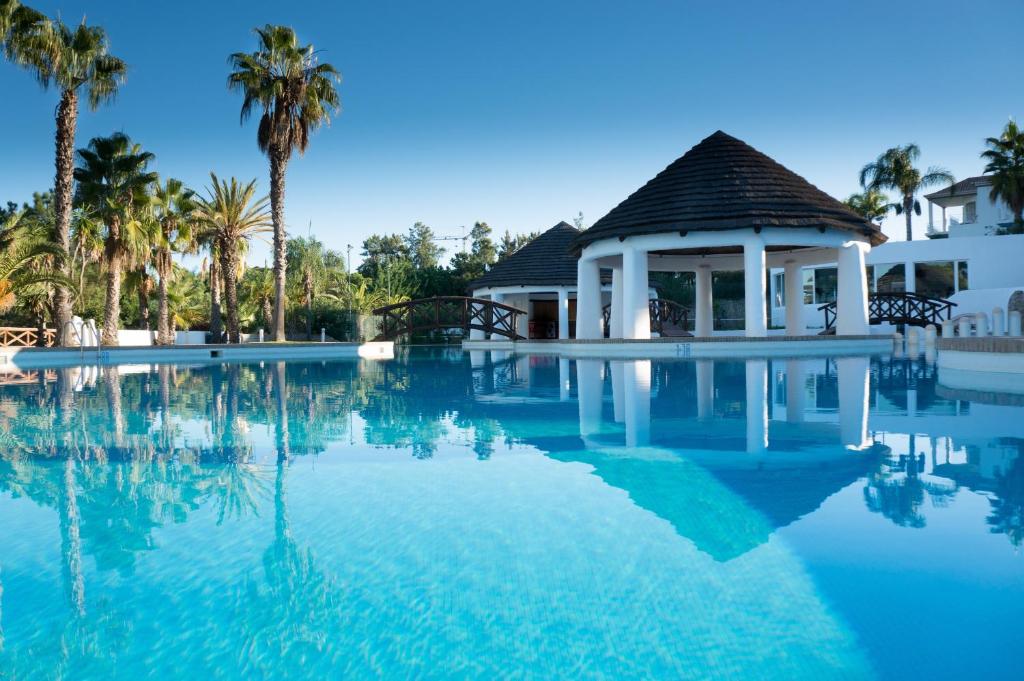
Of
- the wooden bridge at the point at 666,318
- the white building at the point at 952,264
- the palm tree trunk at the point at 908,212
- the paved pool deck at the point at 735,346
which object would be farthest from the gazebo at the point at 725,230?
the palm tree trunk at the point at 908,212

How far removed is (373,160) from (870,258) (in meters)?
25.9

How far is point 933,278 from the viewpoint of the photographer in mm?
35500

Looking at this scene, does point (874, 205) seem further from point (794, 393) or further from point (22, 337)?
point (22, 337)

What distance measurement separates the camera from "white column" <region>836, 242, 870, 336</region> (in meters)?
22.4

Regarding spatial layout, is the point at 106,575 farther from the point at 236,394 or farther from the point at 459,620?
the point at 236,394

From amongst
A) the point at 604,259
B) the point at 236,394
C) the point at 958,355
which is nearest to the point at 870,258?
the point at 604,259

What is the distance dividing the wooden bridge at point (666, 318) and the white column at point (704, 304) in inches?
88.2

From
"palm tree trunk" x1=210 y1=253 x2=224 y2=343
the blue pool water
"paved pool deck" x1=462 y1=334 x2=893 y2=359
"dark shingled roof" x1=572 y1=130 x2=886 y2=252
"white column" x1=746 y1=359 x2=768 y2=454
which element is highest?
"dark shingled roof" x1=572 y1=130 x2=886 y2=252

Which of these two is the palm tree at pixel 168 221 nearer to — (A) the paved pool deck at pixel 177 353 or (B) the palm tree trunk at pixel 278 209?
(A) the paved pool deck at pixel 177 353

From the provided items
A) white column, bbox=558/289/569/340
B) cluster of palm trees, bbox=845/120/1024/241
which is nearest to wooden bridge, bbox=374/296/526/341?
white column, bbox=558/289/569/340

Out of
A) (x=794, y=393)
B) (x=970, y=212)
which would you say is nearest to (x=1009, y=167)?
(x=970, y=212)

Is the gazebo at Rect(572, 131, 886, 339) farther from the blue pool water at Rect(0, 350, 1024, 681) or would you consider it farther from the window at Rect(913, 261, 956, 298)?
the window at Rect(913, 261, 956, 298)

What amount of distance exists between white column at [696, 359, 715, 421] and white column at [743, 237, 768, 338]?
403 centimetres

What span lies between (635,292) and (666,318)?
11.0 meters
